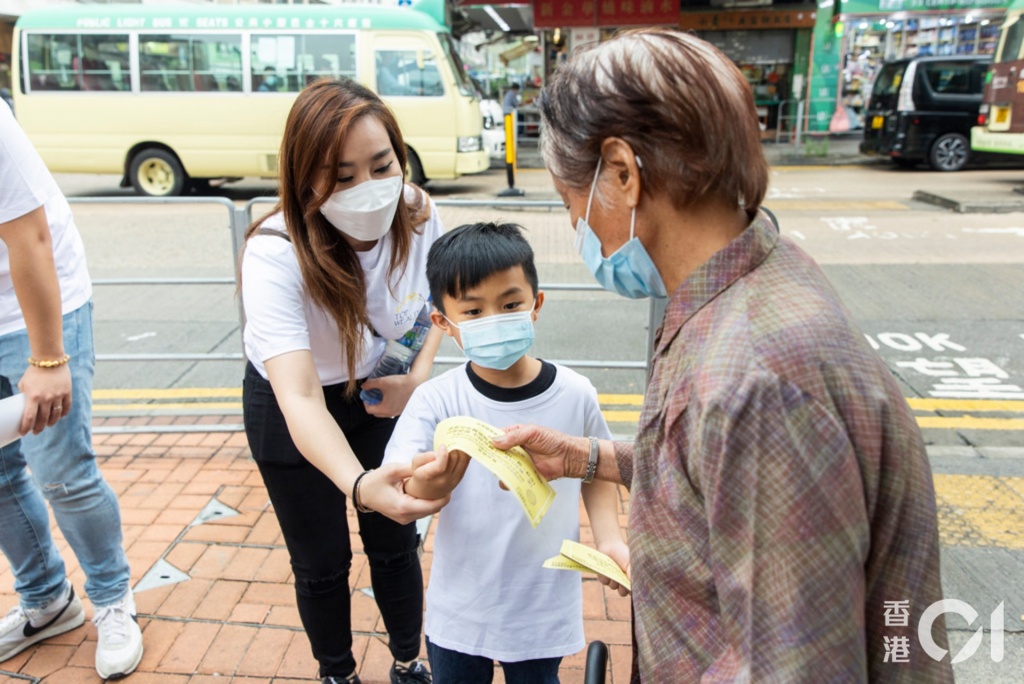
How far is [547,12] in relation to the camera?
51.5ft

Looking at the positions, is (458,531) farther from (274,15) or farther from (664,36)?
(274,15)

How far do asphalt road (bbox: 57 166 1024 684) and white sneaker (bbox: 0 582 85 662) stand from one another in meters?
1.77

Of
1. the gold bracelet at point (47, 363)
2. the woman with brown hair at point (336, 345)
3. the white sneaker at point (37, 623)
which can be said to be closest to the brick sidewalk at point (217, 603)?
the white sneaker at point (37, 623)

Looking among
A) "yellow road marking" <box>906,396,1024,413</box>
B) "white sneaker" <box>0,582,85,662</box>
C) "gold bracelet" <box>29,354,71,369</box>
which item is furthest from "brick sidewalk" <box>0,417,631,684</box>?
"yellow road marking" <box>906,396,1024,413</box>

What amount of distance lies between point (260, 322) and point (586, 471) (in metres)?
0.81

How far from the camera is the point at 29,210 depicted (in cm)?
202

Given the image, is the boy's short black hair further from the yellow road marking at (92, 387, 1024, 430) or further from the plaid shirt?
the yellow road marking at (92, 387, 1024, 430)

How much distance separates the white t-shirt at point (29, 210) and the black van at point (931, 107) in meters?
14.7

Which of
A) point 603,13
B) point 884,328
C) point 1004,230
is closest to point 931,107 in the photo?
point 1004,230

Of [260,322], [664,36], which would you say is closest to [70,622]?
[260,322]

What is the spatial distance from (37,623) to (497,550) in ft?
5.86

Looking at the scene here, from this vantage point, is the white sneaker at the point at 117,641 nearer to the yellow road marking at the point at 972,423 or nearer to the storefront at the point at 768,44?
the yellow road marking at the point at 972,423

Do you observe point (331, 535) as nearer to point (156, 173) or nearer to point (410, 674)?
point (410, 674)

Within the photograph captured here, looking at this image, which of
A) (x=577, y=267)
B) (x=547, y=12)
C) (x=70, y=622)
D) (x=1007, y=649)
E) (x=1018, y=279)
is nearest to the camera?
(x=1007, y=649)
